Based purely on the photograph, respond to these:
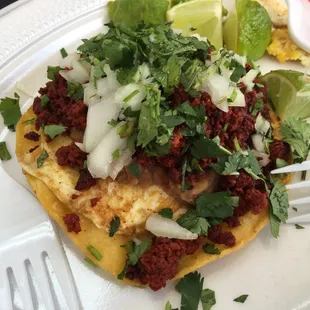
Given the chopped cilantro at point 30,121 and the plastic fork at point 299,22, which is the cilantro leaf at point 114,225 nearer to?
the chopped cilantro at point 30,121

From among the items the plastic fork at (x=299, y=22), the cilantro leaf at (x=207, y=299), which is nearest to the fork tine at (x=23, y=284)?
the cilantro leaf at (x=207, y=299)

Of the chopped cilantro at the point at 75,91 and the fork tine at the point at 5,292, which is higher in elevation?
the chopped cilantro at the point at 75,91

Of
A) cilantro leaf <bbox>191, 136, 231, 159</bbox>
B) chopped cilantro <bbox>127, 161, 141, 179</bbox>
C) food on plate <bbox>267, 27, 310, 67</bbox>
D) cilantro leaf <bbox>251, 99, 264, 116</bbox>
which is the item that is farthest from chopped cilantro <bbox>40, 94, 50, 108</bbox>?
food on plate <bbox>267, 27, 310, 67</bbox>

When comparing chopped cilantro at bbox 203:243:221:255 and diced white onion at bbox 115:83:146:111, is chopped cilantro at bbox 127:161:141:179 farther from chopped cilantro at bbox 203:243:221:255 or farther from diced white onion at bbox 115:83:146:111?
chopped cilantro at bbox 203:243:221:255

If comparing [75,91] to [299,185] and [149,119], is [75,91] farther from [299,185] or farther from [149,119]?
[299,185]

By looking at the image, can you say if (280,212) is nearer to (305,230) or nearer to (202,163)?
(305,230)

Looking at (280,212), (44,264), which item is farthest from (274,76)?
(44,264)
